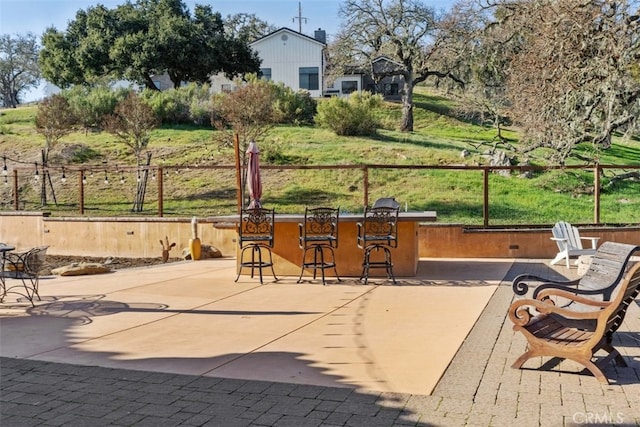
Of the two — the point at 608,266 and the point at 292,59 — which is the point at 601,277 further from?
the point at 292,59

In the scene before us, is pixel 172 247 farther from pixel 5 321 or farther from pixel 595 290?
pixel 595 290

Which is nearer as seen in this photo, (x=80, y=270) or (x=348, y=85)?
(x=80, y=270)

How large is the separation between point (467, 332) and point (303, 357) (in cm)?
184

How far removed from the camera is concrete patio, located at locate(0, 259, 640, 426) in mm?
3967

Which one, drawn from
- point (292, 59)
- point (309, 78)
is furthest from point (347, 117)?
point (292, 59)

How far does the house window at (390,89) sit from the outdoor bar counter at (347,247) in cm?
3593

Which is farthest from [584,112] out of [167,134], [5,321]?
[167,134]

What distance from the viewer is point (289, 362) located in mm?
5172

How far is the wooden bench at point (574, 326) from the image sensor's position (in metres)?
4.41

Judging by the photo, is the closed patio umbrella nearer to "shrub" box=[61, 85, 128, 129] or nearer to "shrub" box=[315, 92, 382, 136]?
"shrub" box=[315, 92, 382, 136]

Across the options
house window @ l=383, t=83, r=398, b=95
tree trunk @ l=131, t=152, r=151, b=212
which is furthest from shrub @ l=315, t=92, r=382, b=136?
house window @ l=383, t=83, r=398, b=95

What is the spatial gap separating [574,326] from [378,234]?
16.4 ft

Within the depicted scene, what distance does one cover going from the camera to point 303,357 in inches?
209

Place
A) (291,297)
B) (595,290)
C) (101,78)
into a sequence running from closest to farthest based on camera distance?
(595,290)
(291,297)
(101,78)
